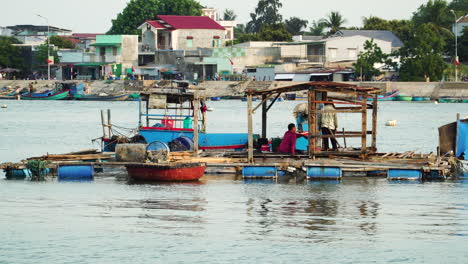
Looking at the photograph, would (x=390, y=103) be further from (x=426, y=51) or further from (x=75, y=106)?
(x=75, y=106)

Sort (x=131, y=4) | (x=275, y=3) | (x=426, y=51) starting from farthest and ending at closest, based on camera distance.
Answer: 1. (x=275, y=3)
2. (x=131, y=4)
3. (x=426, y=51)

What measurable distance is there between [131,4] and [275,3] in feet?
92.0

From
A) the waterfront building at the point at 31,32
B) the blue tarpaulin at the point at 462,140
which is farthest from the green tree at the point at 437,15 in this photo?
A: the blue tarpaulin at the point at 462,140

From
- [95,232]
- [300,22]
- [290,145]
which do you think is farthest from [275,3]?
[95,232]

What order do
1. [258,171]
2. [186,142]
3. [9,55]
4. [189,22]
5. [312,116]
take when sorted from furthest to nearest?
1. [9,55]
2. [189,22]
3. [186,142]
4. [312,116]
5. [258,171]

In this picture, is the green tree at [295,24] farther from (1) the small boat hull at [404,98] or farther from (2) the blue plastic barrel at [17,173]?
(2) the blue plastic barrel at [17,173]

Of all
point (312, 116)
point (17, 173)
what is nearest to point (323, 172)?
point (312, 116)

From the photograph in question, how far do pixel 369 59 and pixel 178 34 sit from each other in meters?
24.0

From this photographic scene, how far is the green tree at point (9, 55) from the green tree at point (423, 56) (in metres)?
46.2

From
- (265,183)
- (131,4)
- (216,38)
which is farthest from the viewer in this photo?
(131,4)

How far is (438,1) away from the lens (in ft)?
286

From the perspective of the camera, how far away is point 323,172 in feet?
77.7

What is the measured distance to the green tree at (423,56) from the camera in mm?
75875

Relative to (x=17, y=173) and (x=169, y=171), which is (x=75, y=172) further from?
(x=169, y=171)
